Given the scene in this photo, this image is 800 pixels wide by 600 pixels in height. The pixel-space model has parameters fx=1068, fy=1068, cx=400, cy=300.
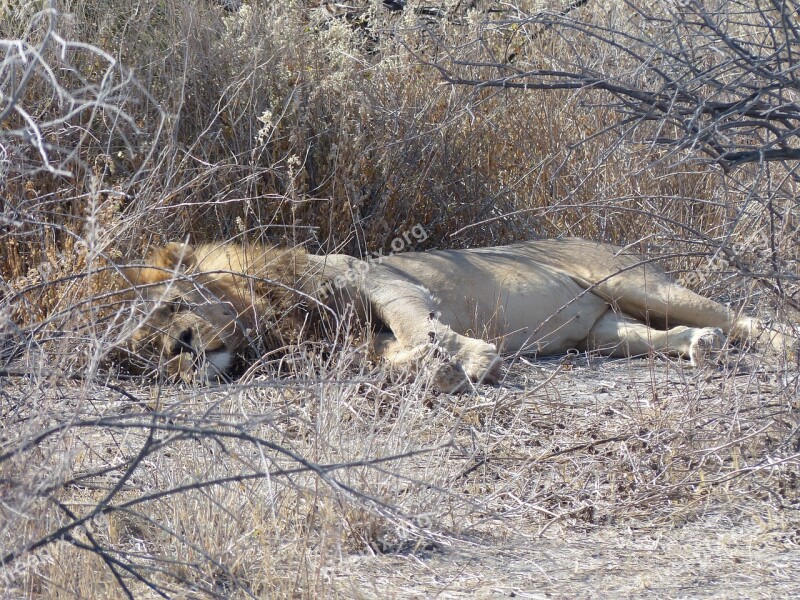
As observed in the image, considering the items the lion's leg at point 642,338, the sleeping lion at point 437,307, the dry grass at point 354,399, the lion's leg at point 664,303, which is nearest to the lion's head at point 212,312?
the sleeping lion at point 437,307

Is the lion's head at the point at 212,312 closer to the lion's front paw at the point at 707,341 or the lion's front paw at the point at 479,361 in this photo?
the lion's front paw at the point at 479,361

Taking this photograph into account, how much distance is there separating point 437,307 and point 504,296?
459 mm

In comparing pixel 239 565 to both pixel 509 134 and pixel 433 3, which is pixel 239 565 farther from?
pixel 433 3

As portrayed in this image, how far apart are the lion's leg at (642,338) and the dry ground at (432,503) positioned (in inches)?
43.9

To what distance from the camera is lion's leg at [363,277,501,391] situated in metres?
5.09

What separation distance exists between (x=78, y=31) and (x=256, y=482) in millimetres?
4129

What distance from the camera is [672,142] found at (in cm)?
367

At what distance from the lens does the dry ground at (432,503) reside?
2846mm

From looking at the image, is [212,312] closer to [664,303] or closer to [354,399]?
[354,399]

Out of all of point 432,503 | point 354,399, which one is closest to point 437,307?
point 354,399

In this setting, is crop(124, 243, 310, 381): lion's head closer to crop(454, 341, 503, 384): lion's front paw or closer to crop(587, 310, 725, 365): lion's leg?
crop(454, 341, 503, 384): lion's front paw

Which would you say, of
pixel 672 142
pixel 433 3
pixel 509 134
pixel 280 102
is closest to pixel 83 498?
pixel 672 142

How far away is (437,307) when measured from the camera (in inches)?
232

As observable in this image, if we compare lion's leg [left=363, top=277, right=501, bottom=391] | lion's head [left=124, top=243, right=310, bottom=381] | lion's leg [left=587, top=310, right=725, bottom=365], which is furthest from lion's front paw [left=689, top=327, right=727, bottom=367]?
lion's head [left=124, top=243, right=310, bottom=381]
